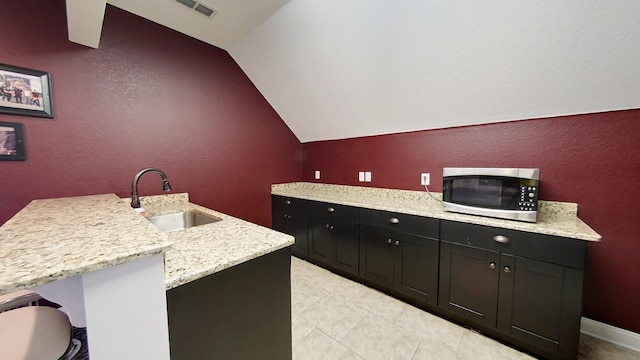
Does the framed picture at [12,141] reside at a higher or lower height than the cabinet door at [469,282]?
higher

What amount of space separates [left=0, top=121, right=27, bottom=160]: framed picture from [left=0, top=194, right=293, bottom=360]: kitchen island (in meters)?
1.16

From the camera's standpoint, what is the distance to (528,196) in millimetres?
1529

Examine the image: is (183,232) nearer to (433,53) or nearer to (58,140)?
(58,140)

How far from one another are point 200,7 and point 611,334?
3990 millimetres

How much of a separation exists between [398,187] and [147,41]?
2.82m

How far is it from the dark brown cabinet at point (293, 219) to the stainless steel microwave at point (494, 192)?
1.60m

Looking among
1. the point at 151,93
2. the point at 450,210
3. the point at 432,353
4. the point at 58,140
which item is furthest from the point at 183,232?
the point at 450,210

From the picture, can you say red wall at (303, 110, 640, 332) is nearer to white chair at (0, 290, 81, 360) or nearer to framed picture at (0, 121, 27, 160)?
white chair at (0, 290, 81, 360)

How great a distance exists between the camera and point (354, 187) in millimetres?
2971

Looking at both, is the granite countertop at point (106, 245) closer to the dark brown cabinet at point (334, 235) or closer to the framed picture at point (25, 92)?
the framed picture at point (25, 92)

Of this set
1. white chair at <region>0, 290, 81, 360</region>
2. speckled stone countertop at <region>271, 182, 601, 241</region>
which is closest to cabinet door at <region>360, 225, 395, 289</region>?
speckled stone countertop at <region>271, 182, 601, 241</region>

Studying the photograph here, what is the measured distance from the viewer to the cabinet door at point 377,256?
6.90 ft

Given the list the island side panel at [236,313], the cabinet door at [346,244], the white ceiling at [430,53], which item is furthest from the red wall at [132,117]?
the island side panel at [236,313]

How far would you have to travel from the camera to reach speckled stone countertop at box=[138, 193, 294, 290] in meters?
0.73
